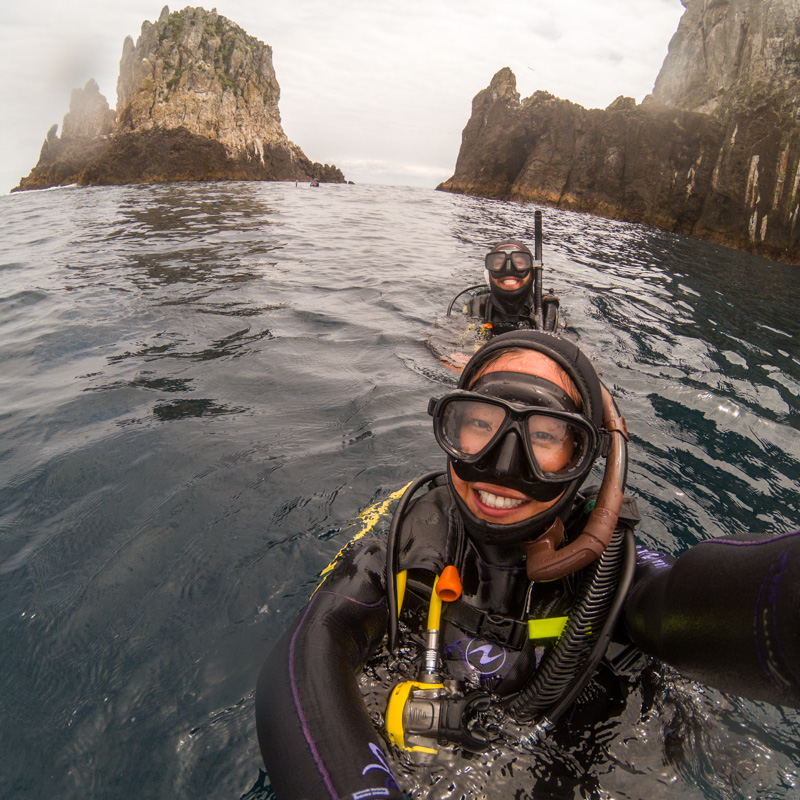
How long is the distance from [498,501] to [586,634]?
528 mm

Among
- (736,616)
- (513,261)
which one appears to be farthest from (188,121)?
(736,616)

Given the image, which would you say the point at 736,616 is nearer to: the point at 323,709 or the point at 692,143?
the point at 323,709

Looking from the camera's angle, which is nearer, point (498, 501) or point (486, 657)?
point (498, 501)

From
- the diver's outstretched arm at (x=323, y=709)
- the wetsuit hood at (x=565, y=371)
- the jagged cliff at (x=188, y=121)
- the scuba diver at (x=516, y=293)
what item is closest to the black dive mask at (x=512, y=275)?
the scuba diver at (x=516, y=293)

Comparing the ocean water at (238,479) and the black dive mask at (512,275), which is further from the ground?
the black dive mask at (512,275)

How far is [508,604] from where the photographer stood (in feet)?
6.51

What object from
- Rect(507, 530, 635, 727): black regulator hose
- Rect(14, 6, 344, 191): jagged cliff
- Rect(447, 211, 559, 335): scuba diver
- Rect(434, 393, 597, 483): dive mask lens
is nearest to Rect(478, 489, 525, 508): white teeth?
Rect(434, 393, 597, 483): dive mask lens

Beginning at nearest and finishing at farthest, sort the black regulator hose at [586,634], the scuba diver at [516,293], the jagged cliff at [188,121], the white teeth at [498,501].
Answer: the black regulator hose at [586,634]
the white teeth at [498,501]
the scuba diver at [516,293]
the jagged cliff at [188,121]

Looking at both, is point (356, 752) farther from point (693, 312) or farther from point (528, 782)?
point (693, 312)

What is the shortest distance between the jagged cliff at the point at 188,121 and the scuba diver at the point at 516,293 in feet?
155

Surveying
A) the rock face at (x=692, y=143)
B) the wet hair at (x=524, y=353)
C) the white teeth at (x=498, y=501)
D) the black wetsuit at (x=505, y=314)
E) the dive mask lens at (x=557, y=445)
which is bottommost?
the black wetsuit at (x=505, y=314)

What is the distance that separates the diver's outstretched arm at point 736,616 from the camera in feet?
3.68

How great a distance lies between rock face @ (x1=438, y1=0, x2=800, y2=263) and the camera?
74.5ft

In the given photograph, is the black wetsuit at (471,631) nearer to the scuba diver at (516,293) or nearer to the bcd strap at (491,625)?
the bcd strap at (491,625)
